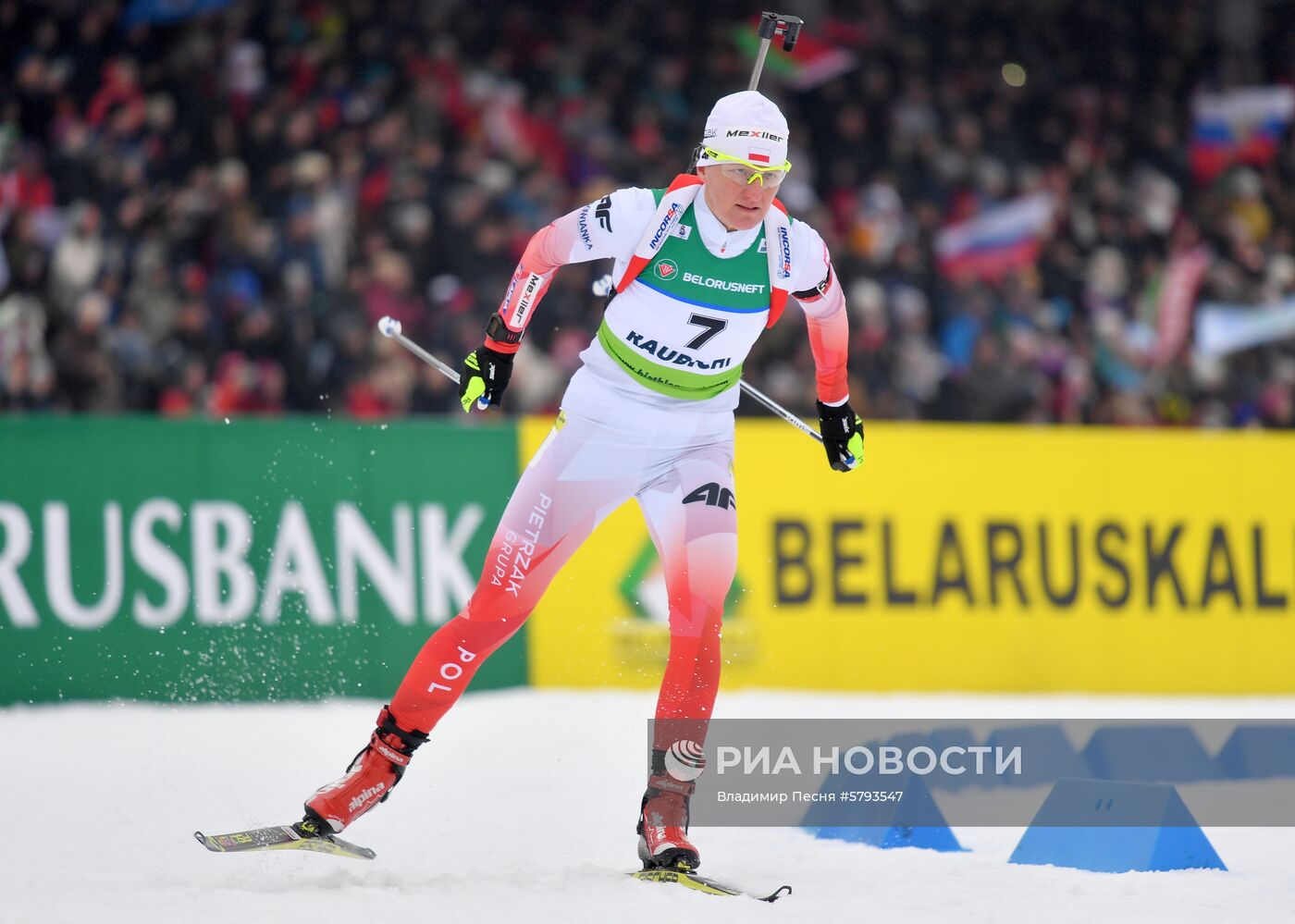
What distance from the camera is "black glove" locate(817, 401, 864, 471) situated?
631 centimetres

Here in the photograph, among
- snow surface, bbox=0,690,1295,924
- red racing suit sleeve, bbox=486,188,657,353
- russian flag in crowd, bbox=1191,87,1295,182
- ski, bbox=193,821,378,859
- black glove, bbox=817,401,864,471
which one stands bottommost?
snow surface, bbox=0,690,1295,924

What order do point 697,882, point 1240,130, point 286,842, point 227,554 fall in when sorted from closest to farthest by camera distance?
point 697,882 < point 286,842 < point 227,554 < point 1240,130

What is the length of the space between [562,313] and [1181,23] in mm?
9534

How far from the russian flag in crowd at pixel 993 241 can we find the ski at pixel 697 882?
9.46 meters

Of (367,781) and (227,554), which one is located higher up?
(227,554)

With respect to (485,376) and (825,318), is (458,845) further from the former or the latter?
(825,318)

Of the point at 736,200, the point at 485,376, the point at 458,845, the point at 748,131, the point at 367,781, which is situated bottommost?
the point at 458,845

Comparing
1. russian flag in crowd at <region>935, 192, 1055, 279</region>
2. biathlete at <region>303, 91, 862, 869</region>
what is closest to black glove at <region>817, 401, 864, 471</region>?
biathlete at <region>303, 91, 862, 869</region>

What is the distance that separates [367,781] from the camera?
5641 millimetres

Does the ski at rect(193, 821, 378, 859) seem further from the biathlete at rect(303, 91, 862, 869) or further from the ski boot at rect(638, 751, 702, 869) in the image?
the ski boot at rect(638, 751, 702, 869)

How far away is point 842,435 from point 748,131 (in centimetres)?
124

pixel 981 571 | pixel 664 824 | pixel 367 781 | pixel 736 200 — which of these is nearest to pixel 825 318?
pixel 736 200

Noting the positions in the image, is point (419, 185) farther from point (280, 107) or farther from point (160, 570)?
point (160, 570)

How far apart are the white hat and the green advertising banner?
4.46 metres
